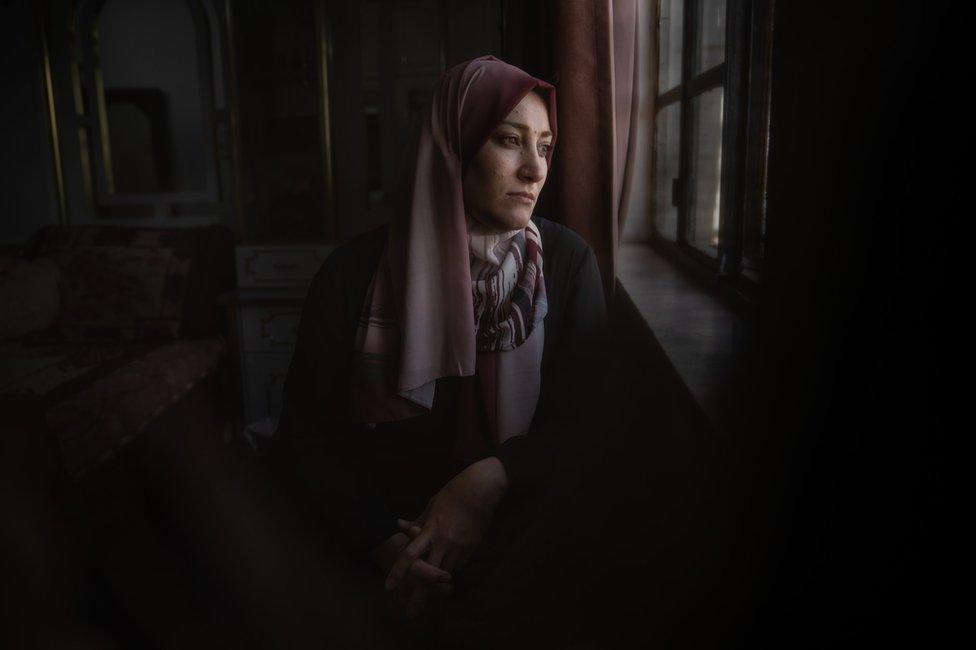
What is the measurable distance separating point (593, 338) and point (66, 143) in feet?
8.90

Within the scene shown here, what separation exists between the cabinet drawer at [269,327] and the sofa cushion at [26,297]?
0.63 m

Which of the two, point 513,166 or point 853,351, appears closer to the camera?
point 853,351

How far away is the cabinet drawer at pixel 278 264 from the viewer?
7.94ft

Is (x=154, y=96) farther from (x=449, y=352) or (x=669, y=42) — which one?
(x=449, y=352)

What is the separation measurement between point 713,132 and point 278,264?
1.67 m

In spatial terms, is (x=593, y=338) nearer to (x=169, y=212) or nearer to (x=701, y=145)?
(x=701, y=145)

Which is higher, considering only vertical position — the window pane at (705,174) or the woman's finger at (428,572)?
the window pane at (705,174)

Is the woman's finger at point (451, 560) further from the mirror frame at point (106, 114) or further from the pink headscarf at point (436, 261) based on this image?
the mirror frame at point (106, 114)

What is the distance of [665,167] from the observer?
5.71 ft

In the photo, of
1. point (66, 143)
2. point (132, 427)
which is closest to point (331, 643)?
point (132, 427)

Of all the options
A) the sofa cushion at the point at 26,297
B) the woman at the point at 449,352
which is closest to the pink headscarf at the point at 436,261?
the woman at the point at 449,352

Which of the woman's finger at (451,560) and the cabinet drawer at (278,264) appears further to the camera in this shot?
the cabinet drawer at (278,264)

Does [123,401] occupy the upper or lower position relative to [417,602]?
lower

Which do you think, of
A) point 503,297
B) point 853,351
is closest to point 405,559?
point 503,297
